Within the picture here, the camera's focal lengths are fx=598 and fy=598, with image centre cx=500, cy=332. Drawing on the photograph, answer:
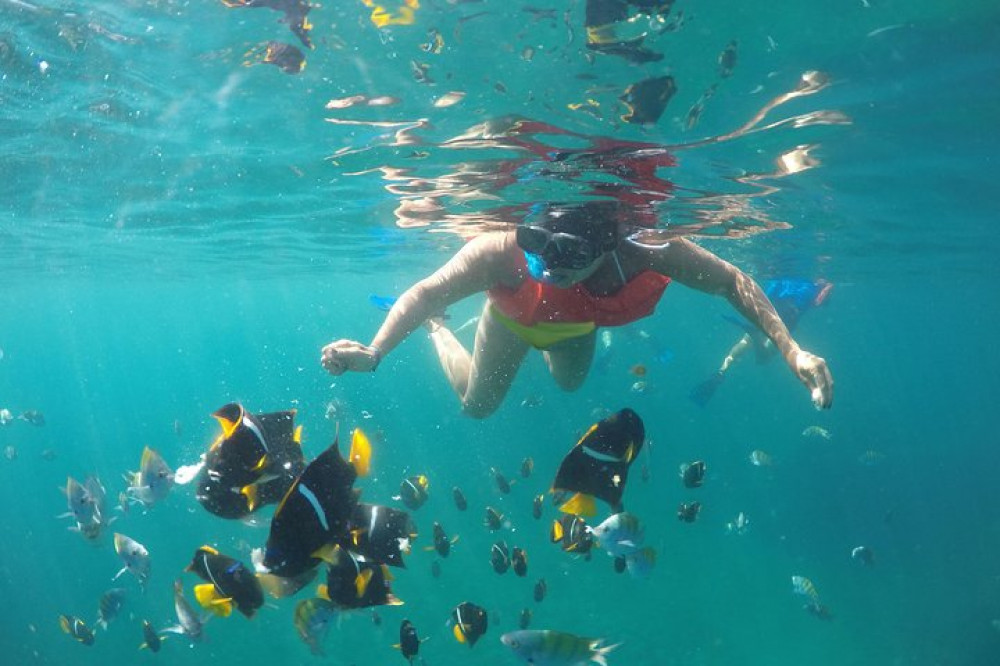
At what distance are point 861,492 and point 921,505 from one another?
7.23m

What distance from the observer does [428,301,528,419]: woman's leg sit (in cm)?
855

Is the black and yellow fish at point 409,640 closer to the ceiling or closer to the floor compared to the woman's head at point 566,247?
closer to the floor

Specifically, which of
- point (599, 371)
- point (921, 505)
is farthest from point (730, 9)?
point (921, 505)

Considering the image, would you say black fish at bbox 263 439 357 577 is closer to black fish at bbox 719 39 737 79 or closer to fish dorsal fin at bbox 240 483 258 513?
fish dorsal fin at bbox 240 483 258 513

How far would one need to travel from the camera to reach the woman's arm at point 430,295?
513 cm

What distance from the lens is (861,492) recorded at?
4600 centimetres

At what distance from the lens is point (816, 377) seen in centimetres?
466

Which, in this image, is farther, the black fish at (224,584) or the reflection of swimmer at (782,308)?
the reflection of swimmer at (782,308)

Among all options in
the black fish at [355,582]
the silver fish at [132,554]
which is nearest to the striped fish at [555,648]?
the black fish at [355,582]

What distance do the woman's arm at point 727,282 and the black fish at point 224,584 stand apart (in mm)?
4441

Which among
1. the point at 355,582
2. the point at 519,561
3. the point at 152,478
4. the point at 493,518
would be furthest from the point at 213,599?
the point at 493,518

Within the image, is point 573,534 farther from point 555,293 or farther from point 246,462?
point 246,462

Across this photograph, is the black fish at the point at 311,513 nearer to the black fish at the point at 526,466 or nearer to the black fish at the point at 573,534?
the black fish at the point at 573,534

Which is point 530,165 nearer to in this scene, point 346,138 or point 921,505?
point 346,138
